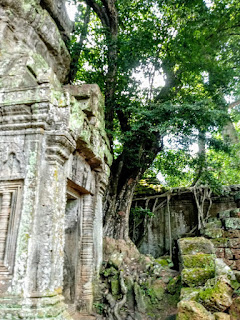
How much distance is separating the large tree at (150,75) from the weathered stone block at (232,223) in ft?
5.38

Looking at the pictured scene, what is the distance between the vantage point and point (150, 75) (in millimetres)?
7961

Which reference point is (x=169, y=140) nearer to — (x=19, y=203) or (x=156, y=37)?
(x=156, y=37)

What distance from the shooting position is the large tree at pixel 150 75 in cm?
698

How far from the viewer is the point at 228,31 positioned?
9.59m

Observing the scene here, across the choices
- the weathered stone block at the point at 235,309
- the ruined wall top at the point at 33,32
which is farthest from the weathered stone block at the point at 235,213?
the ruined wall top at the point at 33,32

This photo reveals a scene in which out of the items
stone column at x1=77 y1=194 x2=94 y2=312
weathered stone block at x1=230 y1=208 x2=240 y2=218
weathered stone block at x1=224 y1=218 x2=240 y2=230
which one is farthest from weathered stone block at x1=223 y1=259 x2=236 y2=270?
stone column at x1=77 y1=194 x2=94 y2=312

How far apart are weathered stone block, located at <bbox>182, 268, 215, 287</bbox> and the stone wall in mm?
4937

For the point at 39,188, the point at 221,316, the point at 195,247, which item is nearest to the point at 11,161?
the point at 39,188

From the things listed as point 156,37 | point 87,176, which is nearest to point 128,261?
point 87,176

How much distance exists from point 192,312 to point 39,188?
2338mm

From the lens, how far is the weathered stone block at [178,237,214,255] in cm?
571

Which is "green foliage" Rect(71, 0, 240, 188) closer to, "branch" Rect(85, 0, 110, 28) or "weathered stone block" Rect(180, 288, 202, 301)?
"branch" Rect(85, 0, 110, 28)

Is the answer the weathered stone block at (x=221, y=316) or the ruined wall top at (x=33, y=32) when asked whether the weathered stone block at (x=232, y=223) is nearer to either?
the weathered stone block at (x=221, y=316)

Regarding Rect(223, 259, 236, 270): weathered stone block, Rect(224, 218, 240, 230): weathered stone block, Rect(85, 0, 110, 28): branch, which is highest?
Rect(85, 0, 110, 28): branch
